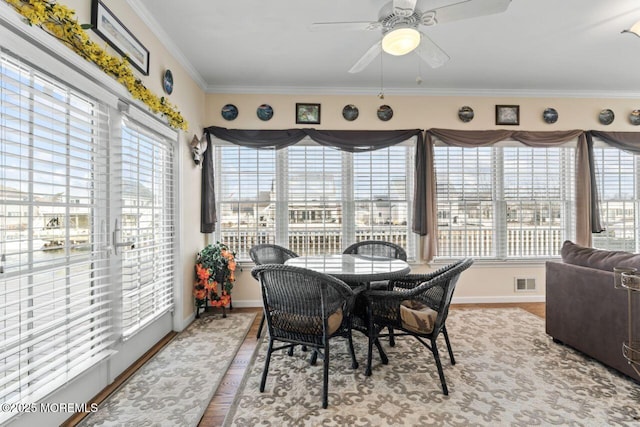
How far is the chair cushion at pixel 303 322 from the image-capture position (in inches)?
73.8

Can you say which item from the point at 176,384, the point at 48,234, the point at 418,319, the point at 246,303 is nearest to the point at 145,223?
the point at 48,234

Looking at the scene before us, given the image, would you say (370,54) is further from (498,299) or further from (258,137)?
(498,299)

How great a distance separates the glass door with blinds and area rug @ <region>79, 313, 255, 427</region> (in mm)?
281

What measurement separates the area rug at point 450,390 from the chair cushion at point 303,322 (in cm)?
44

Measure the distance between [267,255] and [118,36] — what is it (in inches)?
85.1

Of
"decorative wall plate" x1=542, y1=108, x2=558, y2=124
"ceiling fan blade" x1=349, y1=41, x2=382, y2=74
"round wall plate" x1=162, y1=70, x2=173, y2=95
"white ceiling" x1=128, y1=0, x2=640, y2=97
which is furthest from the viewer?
"decorative wall plate" x1=542, y1=108, x2=558, y2=124

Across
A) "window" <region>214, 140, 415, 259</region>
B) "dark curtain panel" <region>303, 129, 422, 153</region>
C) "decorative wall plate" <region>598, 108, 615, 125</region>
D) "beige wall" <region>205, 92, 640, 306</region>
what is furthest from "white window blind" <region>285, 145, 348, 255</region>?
"decorative wall plate" <region>598, 108, 615, 125</region>

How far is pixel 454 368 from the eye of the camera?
7.42 feet

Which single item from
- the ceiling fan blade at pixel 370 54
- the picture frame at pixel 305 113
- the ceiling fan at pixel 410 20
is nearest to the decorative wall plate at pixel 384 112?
the picture frame at pixel 305 113

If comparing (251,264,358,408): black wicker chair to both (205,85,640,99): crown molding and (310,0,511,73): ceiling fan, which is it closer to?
(310,0,511,73): ceiling fan

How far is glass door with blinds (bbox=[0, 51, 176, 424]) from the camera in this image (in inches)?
54.7

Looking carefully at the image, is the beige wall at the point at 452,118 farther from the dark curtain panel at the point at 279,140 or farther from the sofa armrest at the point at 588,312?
the sofa armrest at the point at 588,312

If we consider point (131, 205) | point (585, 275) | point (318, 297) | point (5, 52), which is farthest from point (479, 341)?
point (5, 52)

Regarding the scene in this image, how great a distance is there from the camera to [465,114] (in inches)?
155
